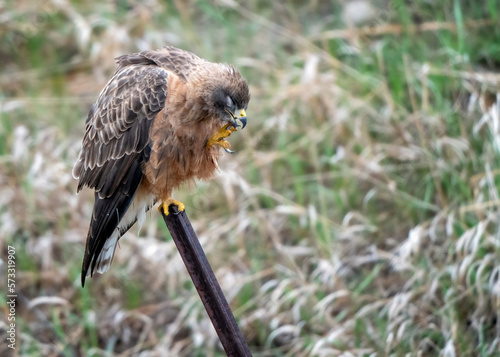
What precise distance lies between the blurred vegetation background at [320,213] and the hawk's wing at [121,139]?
1.17m

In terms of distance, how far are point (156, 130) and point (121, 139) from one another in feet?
0.73

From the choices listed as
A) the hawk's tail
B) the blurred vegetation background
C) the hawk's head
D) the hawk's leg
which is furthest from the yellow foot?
the blurred vegetation background

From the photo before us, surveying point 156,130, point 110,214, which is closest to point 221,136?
point 156,130

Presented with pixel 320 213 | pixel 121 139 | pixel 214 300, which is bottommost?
pixel 214 300

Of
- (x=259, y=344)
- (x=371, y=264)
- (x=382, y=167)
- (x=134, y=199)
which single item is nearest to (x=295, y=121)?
(x=382, y=167)

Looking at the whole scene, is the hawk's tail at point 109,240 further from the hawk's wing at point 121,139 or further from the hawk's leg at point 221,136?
the hawk's leg at point 221,136

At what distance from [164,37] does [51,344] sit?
2.92 metres

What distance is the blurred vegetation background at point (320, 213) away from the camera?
12.0ft

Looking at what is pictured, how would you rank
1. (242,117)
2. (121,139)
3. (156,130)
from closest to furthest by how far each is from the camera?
(242,117), (156,130), (121,139)

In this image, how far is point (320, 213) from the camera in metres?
4.54

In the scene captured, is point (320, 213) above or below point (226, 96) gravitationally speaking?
below

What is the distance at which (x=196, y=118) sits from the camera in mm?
2842

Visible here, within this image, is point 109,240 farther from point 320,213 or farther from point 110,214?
point 320,213

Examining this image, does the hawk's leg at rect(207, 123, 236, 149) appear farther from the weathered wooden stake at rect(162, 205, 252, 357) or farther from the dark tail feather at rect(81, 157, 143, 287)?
the weathered wooden stake at rect(162, 205, 252, 357)
